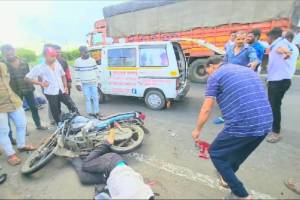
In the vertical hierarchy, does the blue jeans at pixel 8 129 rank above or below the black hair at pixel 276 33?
below

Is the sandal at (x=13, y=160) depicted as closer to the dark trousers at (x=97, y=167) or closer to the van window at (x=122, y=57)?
the dark trousers at (x=97, y=167)

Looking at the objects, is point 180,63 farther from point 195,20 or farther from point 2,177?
point 2,177

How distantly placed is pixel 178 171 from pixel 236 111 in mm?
1452

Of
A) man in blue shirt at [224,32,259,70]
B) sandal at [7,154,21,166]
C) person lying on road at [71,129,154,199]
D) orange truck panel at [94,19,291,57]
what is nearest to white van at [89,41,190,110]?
man in blue shirt at [224,32,259,70]

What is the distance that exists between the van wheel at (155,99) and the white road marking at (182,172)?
2.49m

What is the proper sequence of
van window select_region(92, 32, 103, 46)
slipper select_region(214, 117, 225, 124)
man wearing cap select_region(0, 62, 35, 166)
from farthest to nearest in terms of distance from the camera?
van window select_region(92, 32, 103, 46)
slipper select_region(214, 117, 225, 124)
man wearing cap select_region(0, 62, 35, 166)

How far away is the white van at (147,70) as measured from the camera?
585 centimetres

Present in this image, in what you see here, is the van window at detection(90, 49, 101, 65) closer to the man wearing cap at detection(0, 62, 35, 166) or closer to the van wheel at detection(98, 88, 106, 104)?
the van wheel at detection(98, 88, 106, 104)

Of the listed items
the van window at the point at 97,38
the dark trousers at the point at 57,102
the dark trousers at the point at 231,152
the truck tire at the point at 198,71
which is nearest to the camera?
the dark trousers at the point at 231,152

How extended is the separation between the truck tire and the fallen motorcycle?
575cm

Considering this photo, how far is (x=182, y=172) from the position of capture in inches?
130

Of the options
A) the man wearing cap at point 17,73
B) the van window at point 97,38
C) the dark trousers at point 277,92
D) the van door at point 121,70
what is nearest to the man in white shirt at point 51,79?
the man wearing cap at point 17,73

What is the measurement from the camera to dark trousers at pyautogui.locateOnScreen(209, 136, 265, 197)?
7.74ft

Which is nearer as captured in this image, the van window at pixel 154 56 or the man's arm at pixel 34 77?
the man's arm at pixel 34 77
